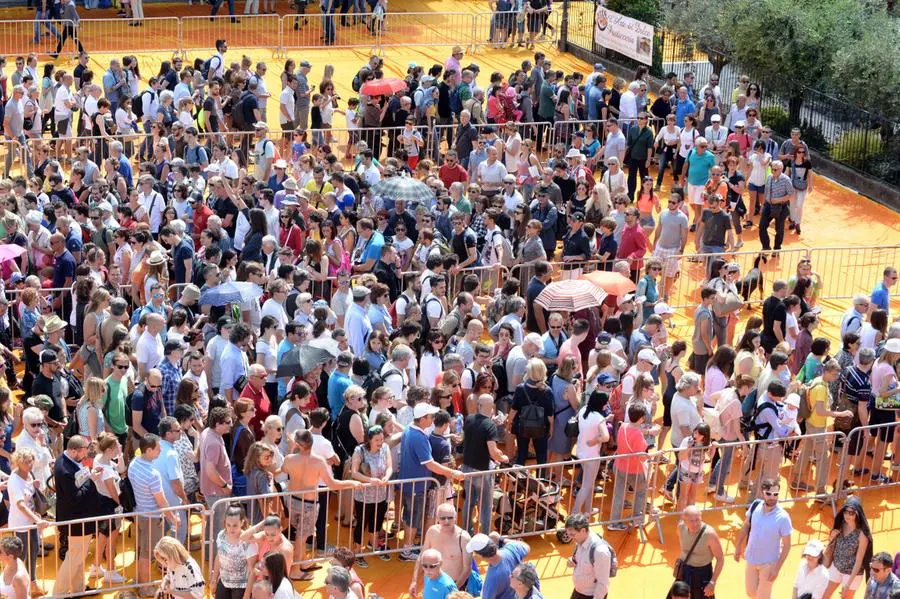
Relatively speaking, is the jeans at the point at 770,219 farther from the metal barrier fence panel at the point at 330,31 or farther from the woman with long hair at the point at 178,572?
the metal barrier fence panel at the point at 330,31

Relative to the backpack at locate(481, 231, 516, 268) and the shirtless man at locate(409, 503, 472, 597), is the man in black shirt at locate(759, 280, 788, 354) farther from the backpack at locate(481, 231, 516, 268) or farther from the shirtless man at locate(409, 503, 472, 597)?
the shirtless man at locate(409, 503, 472, 597)

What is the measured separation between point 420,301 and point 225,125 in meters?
8.71

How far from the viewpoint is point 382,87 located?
75.4ft

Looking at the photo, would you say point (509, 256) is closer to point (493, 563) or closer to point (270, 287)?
point (270, 287)

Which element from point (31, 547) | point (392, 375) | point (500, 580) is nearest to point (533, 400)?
point (392, 375)

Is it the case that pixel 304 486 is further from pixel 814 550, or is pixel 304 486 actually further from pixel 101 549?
pixel 814 550

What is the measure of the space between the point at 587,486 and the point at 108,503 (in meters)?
4.49

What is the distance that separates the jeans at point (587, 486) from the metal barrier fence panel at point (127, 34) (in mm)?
19981

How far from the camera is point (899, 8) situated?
29.6 meters

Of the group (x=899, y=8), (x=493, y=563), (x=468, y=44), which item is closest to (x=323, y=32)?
(x=468, y=44)

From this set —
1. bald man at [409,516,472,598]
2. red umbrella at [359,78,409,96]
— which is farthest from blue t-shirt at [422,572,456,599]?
red umbrella at [359,78,409,96]

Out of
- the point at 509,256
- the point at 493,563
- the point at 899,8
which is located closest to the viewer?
the point at 493,563

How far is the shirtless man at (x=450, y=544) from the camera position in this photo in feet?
36.8

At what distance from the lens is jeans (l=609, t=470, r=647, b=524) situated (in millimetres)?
13305
